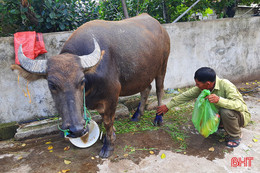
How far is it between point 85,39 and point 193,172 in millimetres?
2276

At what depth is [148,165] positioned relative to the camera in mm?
2750

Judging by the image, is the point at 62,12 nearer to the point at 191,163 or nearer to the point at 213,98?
the point at 213,98

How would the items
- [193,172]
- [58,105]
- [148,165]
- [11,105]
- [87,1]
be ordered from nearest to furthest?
[58,105]
[193,172]
[148,165]
[11,105]
[87,1]

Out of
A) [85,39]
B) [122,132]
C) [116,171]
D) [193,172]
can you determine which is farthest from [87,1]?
[193,172]

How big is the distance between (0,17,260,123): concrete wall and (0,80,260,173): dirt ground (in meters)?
0.76

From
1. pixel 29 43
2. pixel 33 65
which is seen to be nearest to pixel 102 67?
pixel 33 65

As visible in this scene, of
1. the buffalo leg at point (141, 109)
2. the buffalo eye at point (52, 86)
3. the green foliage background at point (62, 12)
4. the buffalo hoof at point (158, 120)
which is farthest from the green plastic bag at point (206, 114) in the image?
the green foliage background at point (62, 12)

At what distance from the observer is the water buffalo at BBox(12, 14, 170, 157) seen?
2.12 metres

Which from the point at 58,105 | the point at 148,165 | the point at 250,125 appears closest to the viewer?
the point at 58,105

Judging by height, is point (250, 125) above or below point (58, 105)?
below

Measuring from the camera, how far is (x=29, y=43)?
3660mm

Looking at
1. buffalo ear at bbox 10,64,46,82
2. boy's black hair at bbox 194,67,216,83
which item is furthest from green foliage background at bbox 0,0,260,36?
boy's black hair at bbox 194,67,216,83

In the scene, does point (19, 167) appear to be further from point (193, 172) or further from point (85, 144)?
point (193, 172)

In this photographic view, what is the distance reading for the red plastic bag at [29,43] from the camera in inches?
143
